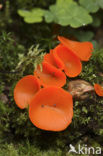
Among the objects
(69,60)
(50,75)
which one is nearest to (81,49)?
(69,60)

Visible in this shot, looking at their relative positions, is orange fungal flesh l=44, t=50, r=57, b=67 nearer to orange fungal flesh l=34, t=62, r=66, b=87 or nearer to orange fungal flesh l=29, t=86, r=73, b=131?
orange fungal flesh l=34, t=62, r=66, b=87

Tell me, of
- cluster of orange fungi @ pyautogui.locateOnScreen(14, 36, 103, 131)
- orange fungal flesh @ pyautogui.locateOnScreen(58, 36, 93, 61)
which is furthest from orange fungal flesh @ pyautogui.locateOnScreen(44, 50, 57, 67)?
orange fungal flesh @ pyautogui.locateOnScreen(58, 36, 93, 61)

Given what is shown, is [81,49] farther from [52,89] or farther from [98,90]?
[52,89]

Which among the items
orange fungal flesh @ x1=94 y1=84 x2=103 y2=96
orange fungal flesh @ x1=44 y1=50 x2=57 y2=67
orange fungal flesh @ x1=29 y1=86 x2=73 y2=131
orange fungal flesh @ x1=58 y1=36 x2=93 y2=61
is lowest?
orange fungal flesh @ x1=29 y1=86 x2=73 y2=131

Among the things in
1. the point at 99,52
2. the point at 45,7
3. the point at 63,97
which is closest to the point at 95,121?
the point at 63,97

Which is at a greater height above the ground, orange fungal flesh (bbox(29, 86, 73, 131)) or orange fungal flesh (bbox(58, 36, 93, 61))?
orange fungal flesh (bbox(58, 36, 93, 61))

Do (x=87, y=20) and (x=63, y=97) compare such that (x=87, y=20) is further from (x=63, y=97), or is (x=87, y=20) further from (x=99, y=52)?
(x=63, y=97)

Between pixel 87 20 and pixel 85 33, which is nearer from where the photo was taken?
pixel 87 20

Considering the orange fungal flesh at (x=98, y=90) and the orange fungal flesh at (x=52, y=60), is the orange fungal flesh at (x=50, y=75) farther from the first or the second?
the orange fungal flesh at (x=98, y=90)
